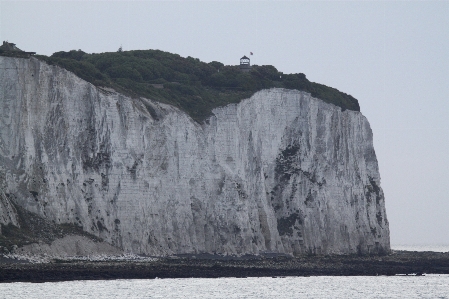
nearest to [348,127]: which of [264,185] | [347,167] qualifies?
[347,167]

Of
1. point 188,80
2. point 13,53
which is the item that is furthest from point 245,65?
point 13,53

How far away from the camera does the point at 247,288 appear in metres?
52.8

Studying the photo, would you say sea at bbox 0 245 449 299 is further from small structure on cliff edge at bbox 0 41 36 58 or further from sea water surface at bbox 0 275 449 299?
small structure on cliff edge at bbox 0 41 36 58

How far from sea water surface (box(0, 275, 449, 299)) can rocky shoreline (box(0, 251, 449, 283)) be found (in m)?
0.59

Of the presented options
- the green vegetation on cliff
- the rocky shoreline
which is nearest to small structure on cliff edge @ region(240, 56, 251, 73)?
the green vegetation on cliff

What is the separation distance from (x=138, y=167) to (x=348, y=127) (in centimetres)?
2350

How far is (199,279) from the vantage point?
56312 mm

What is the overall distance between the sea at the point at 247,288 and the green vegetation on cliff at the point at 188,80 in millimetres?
16831

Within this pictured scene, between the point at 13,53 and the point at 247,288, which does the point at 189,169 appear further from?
the point at 247,288

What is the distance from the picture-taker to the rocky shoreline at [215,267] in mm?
50594

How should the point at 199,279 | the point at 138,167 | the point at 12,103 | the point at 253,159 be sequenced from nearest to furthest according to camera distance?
the point at 199,279 → the point at 12,103 → the point at 138,167 → the point at 253,159

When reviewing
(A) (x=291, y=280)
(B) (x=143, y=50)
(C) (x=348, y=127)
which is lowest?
(A) (x=291, y=280)

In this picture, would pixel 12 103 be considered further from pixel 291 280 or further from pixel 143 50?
pixel 143 50

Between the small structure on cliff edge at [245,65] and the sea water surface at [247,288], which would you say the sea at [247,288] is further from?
the small structure on cliff edge at [245,65]
